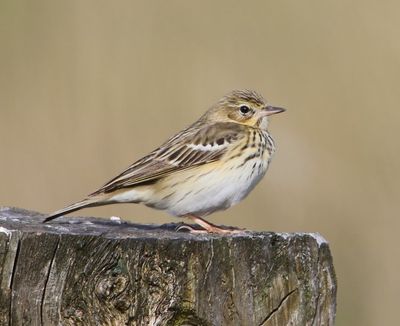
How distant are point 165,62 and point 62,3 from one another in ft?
3.92

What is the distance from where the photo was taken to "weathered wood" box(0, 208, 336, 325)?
12.5 feet

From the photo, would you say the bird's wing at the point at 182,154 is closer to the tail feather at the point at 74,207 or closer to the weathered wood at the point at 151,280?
the tail feather at the point at 74,207

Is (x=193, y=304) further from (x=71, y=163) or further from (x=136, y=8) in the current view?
(x=136, y=8)

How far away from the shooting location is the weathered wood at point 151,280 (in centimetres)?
380

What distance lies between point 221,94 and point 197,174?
6.70ft

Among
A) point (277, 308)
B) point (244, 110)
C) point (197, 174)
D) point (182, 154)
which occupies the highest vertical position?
point (244, 110)

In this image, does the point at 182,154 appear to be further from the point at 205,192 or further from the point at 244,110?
the point at 244,110

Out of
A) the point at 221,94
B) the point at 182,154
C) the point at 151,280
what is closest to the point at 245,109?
the point at 182,154

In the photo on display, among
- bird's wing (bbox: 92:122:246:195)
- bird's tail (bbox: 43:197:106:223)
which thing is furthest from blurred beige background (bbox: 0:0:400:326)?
bird's tail (bbox: 43:197:106:223)

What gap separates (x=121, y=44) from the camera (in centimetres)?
893

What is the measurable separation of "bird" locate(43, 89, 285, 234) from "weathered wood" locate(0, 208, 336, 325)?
1938 mm

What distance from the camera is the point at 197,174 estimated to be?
6.71m

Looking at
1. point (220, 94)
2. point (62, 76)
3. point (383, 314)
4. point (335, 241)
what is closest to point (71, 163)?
point (62, 76)

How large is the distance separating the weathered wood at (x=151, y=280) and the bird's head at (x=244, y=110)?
320 centimetres
